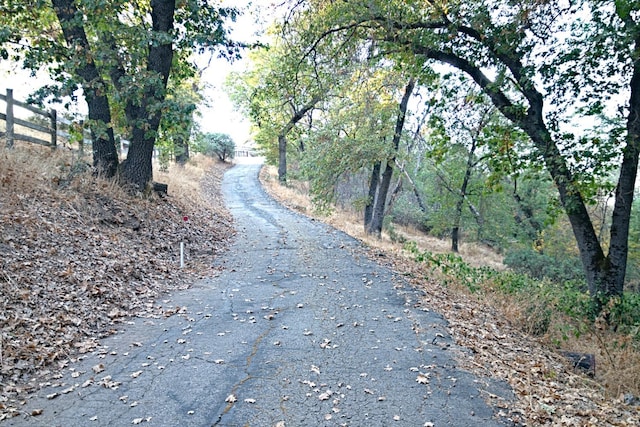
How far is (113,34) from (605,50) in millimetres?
10197

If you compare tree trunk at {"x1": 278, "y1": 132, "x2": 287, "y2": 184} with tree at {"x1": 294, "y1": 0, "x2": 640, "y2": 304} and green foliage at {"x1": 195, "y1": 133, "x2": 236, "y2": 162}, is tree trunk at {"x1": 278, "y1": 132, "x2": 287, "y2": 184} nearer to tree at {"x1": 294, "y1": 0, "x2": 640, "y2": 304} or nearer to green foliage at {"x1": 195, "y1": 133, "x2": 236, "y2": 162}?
green foliage at {"x1": 195, "y1": 133, "x2": 236, "y2": 162}

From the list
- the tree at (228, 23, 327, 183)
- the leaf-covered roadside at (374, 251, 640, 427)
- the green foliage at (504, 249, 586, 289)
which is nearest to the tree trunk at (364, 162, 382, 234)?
the tree at (228, 23, 327, 183)

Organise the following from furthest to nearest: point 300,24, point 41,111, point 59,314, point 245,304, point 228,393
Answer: point 41,111
point 300,24
point 245,304
point 59,314
point 228,393

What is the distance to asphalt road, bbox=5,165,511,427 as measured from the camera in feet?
13.5

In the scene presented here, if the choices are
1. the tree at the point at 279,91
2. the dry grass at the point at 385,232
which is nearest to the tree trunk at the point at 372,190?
the dry grass at the point at 385,232

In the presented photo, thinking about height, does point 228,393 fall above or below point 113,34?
below

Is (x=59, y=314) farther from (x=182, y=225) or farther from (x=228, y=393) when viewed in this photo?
(x=182, y=225)

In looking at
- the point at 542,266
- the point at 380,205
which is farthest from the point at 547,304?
the point at 542,266

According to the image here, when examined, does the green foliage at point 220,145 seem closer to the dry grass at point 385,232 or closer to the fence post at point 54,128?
the dry grass at point 385,232

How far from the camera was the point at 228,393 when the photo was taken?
14.6ft

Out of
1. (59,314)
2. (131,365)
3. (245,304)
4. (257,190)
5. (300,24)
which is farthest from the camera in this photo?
(257,190)

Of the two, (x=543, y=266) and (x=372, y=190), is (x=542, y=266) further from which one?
(x=372, y=190)

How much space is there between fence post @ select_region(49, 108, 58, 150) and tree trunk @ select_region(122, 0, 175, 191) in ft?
7.47

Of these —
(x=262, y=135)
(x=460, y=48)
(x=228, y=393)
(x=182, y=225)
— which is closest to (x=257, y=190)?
(x=262, y=135)
